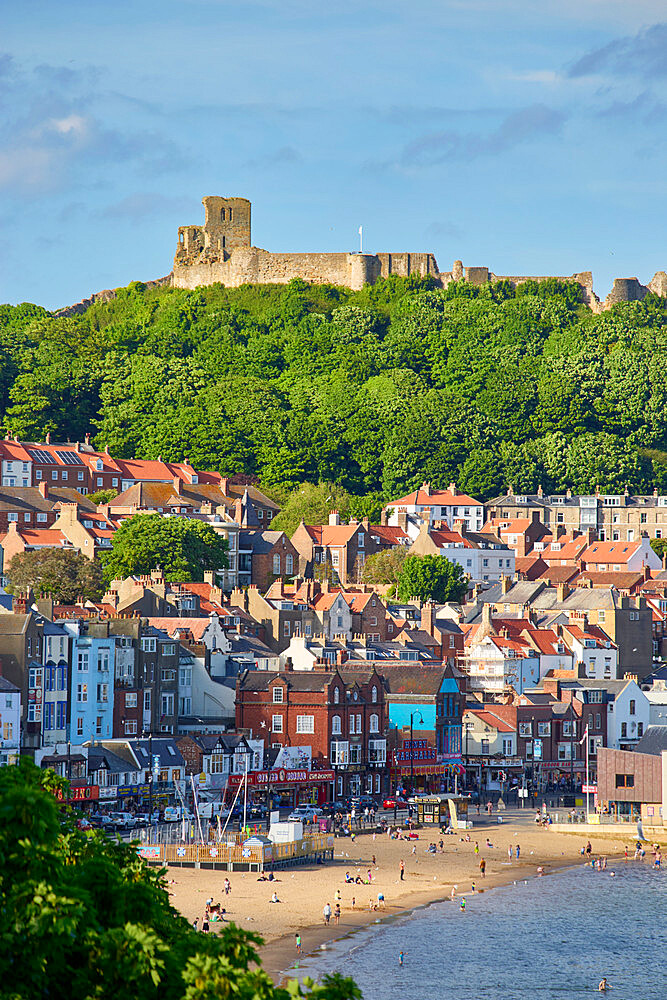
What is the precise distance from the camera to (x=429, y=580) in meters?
95.5

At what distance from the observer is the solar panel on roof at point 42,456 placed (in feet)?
363

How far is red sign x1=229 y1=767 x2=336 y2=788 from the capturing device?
5747cm

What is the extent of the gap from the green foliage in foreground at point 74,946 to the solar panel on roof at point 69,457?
9589 cm

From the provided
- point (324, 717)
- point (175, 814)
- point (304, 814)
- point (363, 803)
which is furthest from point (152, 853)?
point (363, 803)

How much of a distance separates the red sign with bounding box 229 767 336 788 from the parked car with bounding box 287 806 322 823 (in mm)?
1034

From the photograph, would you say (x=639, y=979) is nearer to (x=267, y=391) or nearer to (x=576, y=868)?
(x=576, y=868)

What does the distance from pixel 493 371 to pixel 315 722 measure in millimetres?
78980

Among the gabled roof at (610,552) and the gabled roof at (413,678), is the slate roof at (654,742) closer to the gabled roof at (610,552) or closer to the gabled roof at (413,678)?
the gabled roof at (413,678)

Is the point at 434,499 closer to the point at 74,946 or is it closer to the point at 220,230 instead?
the point at 220,230

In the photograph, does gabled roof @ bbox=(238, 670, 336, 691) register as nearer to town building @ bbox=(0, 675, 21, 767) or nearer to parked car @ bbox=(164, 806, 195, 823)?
parked car @ bbox=(164, 806, 195, 823)

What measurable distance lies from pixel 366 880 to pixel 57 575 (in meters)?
38.6

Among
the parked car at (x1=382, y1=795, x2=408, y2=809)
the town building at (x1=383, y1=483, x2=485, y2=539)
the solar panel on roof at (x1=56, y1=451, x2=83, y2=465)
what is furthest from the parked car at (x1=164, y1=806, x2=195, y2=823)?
the town building at (x1=383, y1=483, x2=485, y2=539)

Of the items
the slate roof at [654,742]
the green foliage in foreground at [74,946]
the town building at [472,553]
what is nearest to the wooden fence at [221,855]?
the slate roof at [654,742]

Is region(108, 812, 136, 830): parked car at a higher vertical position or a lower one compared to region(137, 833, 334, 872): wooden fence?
higher
